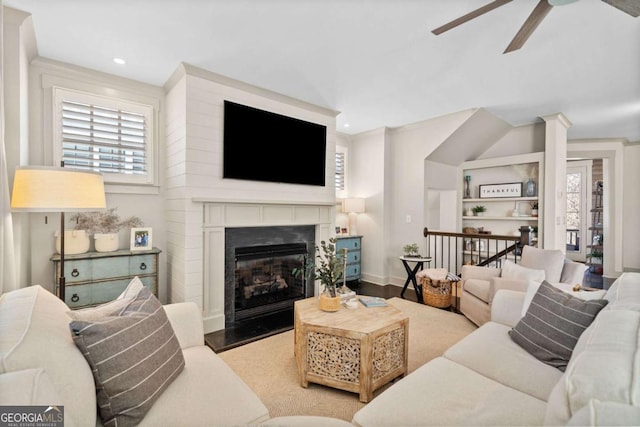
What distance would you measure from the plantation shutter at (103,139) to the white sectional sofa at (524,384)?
3.18m

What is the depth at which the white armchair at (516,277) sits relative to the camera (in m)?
2.61

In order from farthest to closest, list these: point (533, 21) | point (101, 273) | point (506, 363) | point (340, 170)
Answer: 1. point (340, 170)
2. point (101, 273)
3. point (533, 21)
4. point (506, 363)

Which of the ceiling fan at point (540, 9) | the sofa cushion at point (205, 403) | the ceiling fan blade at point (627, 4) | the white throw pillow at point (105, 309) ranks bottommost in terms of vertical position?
the sofa cushion at point (205, 403)

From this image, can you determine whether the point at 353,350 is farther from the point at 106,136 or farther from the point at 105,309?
the point at 106,136

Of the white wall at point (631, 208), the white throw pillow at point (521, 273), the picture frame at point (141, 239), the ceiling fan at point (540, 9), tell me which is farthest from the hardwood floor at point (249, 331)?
the white wall at point (631, 208)

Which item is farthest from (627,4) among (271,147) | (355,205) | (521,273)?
(355,205)

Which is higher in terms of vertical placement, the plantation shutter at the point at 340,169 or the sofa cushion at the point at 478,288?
the plantation shutter at the point at 340,169

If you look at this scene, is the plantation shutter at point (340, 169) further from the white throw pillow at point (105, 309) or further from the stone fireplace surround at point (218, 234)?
the white throw pillow at point (105, 309)

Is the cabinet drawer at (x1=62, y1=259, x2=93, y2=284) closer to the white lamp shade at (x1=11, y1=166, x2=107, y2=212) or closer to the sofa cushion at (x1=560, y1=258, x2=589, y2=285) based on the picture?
the white lamp shade at (x1=11, y1=166, x2=107, y2=212)

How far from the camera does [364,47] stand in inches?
97.4

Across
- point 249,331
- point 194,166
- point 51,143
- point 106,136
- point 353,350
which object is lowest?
point 249,331

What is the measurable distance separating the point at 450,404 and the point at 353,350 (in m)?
0.74

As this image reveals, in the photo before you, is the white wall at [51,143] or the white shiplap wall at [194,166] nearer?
the white wall at [51,143]

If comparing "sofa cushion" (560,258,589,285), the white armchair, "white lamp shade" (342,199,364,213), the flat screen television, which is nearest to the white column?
the white armchair
